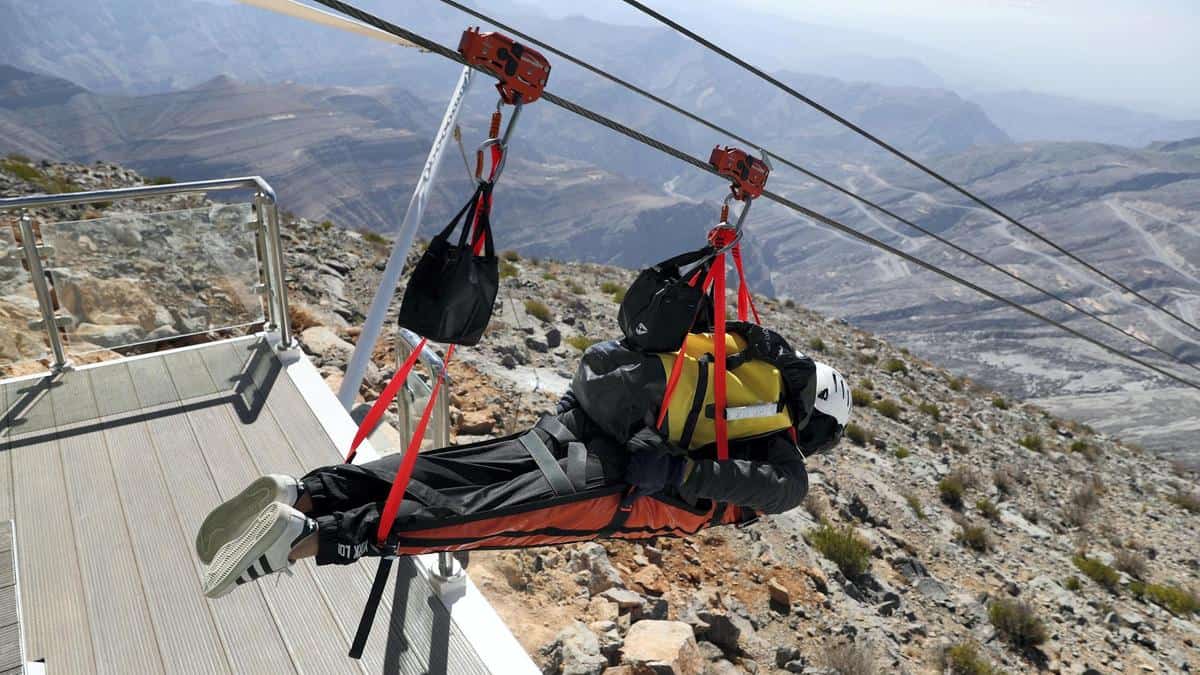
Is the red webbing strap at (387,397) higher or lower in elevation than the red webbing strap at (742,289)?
lower

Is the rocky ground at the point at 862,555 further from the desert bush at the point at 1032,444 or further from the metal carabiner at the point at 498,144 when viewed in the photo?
the metal carabiner at the point at 498,144

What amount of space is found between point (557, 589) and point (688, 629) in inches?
39.8

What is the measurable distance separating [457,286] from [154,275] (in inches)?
157

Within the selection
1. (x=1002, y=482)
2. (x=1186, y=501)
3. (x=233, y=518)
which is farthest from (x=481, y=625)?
(x=1186, y=501)

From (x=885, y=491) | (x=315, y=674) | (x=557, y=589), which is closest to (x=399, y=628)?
(x=315, y=674)

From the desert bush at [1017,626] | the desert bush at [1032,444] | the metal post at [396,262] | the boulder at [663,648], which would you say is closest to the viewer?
the boulder at [663,648]

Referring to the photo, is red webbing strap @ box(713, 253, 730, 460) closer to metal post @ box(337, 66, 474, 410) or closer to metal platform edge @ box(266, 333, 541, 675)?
metal platform edge @ box(266, 333, 541, 675)

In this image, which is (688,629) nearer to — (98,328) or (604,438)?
(604,438)

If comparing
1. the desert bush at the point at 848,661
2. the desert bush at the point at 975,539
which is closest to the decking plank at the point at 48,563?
the desert bush at the point at 848,661

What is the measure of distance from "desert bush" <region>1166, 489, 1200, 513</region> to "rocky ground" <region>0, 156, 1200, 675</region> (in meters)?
0.09

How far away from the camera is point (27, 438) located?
172 inches

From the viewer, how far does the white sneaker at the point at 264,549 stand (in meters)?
2.40

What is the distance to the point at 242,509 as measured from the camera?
282 cm

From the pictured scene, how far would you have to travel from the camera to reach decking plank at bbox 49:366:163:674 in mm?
2973
